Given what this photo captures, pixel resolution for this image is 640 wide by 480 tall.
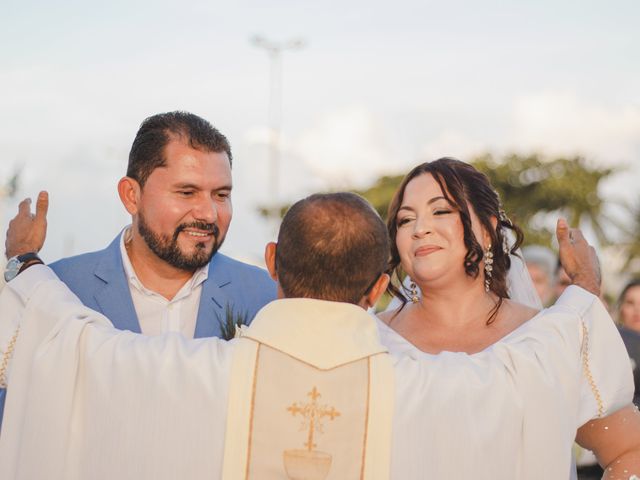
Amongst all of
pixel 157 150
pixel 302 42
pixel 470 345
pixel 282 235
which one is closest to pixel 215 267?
pixel 157 150

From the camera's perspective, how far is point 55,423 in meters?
3.43

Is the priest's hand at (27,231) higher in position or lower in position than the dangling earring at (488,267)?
lower

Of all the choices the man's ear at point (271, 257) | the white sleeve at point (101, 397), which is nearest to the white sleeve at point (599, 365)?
the man's ear at point (271, 257)

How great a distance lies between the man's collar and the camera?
10.8 feet

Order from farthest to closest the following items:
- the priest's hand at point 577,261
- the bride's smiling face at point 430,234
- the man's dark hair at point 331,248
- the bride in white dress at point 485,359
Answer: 1. the bride's smiling face at point 430,234
2. the priest's hand at point 577,261
3. the bride in white dress at point 485,359
4. the man's dark hair at point 331,248

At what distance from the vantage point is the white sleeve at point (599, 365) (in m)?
3.71

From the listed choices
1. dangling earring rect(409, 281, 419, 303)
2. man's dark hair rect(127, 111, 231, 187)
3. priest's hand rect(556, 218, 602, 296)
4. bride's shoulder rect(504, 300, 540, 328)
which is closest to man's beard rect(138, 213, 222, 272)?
man's dark hair rect(127, 111, 231, 187)

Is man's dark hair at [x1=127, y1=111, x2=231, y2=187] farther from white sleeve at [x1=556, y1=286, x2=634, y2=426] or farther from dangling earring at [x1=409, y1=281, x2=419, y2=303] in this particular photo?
white sleeve at [x1=556, y1=286, x2=634, y2=426]

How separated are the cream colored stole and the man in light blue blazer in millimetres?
1162

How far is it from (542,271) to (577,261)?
5518mm

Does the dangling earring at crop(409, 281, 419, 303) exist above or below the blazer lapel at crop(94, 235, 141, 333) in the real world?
above

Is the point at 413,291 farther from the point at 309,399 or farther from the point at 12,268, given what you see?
the point at 12,268

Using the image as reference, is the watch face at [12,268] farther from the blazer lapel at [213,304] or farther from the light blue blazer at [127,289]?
the blazer lapel at [213,304]

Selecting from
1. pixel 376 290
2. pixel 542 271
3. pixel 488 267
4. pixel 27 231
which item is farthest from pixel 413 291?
pixel 542 271
